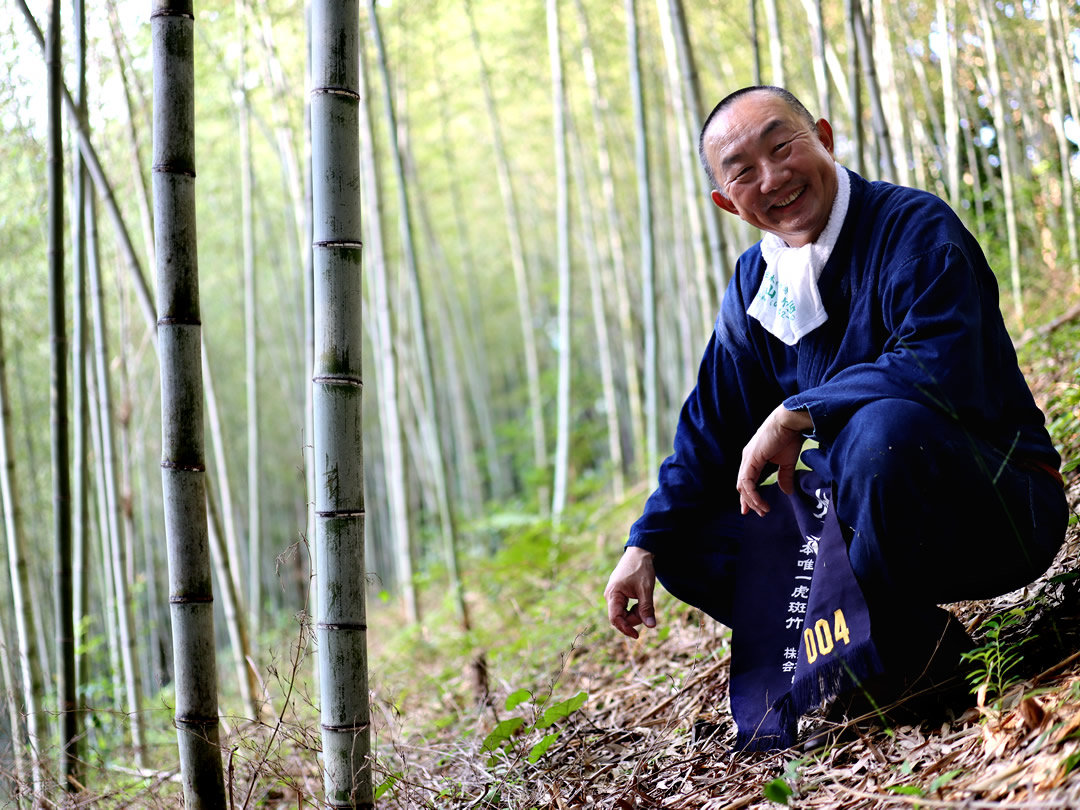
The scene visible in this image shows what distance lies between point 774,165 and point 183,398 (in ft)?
3.52

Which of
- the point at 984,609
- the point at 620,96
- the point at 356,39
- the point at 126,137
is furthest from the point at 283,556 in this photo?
the point at 620,96

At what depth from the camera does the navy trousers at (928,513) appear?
1.31 metres

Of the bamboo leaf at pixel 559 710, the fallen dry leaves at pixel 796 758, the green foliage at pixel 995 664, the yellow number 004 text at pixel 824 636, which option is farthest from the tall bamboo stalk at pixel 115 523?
the green foliage at pixel 995 664

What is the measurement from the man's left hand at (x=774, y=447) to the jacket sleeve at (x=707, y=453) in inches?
7.2

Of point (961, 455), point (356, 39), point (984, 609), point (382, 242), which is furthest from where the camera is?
point (382, 242)

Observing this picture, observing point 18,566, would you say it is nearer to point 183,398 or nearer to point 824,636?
point 183,398

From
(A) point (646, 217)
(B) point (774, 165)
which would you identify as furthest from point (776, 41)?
(B) point (774, 165)

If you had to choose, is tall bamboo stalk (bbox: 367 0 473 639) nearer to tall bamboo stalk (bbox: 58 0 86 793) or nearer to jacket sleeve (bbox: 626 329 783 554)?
tall bamboo stalk (bbox: 58 0 86 793)

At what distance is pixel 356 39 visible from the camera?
1459 millimetres

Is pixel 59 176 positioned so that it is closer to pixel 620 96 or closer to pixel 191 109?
pixel 191 109

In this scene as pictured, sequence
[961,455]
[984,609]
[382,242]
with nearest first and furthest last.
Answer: [961,455] < [984,609] < [382,242]

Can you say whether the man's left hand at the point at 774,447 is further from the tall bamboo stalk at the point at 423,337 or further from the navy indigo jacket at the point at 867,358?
the tall bamboo stalk at the point at 423,337

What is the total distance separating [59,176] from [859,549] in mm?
1969

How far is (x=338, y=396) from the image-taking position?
4.77 ft
